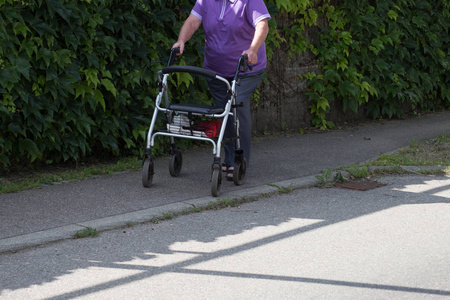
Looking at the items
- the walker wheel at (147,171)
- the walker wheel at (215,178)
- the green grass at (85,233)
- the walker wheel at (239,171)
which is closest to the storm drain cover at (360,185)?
the walker wheel at (239,171)

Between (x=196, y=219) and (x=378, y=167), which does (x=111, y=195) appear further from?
(x=378, y=167)

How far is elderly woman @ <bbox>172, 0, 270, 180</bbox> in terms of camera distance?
639cm

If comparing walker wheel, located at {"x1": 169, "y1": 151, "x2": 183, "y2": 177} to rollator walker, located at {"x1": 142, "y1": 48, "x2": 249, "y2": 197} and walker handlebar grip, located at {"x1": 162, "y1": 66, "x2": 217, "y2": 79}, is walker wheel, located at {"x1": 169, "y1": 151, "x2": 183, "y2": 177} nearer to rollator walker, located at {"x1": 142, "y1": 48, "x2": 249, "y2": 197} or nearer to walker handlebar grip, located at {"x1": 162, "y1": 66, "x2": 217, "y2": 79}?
rollator walker, located at {"x1": 142, "y1": 48, "x2": 249, "y2": 197}

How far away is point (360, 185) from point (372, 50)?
4260mm

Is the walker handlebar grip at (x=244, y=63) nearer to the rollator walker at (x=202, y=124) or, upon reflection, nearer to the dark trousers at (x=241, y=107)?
the rollator walker at (x=202, y=124)

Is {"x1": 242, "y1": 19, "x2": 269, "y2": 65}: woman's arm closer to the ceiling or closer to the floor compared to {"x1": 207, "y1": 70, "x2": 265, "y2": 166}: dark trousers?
closer to the ceiling

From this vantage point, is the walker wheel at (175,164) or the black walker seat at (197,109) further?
the walker wheel at (175,164)

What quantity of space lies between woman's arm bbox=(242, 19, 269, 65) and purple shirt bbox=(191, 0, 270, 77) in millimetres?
70

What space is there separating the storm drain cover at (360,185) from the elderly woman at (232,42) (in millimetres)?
982

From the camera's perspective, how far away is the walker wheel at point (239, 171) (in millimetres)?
6461

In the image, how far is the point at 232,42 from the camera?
654 centimetres

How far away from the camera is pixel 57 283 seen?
407 centimetres

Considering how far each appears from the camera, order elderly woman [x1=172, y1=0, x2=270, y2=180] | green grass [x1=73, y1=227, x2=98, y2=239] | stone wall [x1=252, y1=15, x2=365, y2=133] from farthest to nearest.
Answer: stone wall [x1=252, y1=15, x2=365, y2=133] → elderly woman [x1=172, y1=0, x2=270, y2=180] → green grass [x1=73, y1=227, x2=98, y2=239]

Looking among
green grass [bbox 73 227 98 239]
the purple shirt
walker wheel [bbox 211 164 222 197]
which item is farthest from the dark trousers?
green grass [bbox 73 227 98 239]
